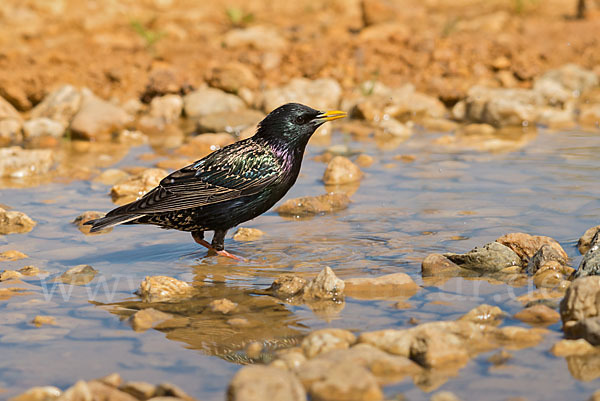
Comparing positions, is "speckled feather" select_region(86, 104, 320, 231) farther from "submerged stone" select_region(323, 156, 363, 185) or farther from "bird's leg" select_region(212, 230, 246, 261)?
"submerged stone" select_region(323, 156, 363, 185)

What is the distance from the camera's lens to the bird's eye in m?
6.06

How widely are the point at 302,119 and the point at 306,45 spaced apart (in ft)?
19.0

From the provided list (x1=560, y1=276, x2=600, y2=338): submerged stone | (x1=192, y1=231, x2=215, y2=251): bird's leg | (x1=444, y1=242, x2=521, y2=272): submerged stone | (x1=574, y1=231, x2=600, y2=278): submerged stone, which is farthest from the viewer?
(x1=192, y1=231, x2=215, y2=251): bird's leg

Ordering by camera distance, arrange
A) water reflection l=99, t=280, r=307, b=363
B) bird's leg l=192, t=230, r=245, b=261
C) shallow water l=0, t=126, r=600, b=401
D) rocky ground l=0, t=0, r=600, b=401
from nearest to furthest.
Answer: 1. shallow water l=0, t=126, r=600, b=401
2. water reflection l=99, t=280, r=307, b=363
3. rocky ground l=0, t=0, r=600, b=401
4. bird's leg l=192, t=230, r=245, b=261

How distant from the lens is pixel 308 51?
11.6 meters

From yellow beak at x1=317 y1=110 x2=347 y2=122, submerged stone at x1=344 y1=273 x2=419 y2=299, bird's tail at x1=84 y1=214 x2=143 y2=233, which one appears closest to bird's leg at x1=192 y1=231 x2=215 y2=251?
bird's tail at x1=84 y1=214 x2=143 y2=233

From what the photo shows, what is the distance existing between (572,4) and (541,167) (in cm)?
646

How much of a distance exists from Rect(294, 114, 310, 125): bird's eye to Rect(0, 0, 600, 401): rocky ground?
3.11 feet

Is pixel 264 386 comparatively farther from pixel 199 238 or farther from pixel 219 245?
pixel 199 238

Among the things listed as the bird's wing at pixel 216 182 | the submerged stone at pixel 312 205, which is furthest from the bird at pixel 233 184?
the submerged stone at pixel 312 205

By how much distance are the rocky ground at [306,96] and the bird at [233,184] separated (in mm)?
527

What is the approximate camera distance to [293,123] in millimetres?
6055

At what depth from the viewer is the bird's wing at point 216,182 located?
19.3 ft

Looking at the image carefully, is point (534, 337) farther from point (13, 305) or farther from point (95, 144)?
point (95, 144)
